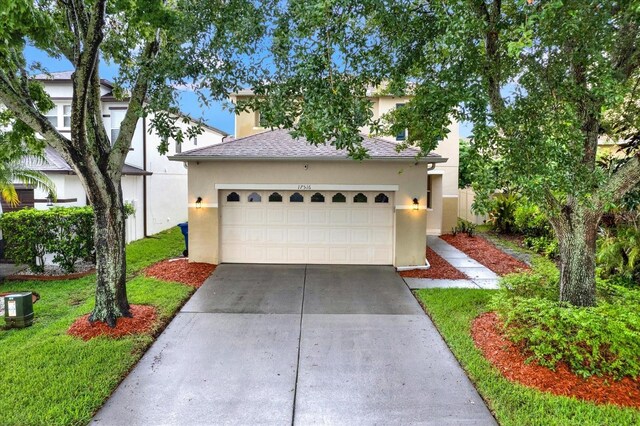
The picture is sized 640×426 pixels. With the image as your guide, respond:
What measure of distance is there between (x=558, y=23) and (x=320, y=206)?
7.30m

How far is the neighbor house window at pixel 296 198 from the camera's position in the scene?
11258 mm

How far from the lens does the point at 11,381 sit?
480 centimetres

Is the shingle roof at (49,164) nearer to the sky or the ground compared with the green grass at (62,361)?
nearer to the sky

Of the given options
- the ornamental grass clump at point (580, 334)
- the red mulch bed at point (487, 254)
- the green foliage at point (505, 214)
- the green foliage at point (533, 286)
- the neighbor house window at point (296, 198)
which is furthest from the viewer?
the green foliage at point (505, 214)

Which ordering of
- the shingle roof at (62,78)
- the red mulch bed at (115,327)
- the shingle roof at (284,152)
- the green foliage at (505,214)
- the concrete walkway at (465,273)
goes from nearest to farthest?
the red mulch bed at (115,327), the concrete walkway at (465,273), the shingle roof at (284,152), the shingle roof at (62,78), the green foliage at (505,214)

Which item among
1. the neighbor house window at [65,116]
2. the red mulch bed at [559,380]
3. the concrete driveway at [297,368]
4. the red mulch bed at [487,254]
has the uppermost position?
the neighbor house window at [65,116]

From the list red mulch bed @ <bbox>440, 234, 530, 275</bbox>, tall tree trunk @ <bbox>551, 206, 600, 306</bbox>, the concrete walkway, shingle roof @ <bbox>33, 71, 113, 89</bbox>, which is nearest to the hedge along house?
the concrete walkway

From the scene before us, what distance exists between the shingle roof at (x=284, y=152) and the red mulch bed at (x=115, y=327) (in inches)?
197

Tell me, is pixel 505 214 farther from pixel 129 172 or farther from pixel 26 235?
pixel 26 235

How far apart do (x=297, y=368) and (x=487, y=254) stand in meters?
9.67

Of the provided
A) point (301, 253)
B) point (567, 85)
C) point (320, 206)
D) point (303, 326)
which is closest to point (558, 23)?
point (567, 85)

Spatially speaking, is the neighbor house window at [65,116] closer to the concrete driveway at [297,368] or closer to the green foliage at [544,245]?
the concrete driveway at [297,368]

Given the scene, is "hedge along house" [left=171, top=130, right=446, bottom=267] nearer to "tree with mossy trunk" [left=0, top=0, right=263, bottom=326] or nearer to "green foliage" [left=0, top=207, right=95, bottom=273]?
"green foliage" [left=0, top=207, right=95, bottom=273]

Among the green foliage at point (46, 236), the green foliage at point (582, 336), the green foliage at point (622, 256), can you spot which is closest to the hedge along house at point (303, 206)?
A: the green foliage at point (46, 236)
